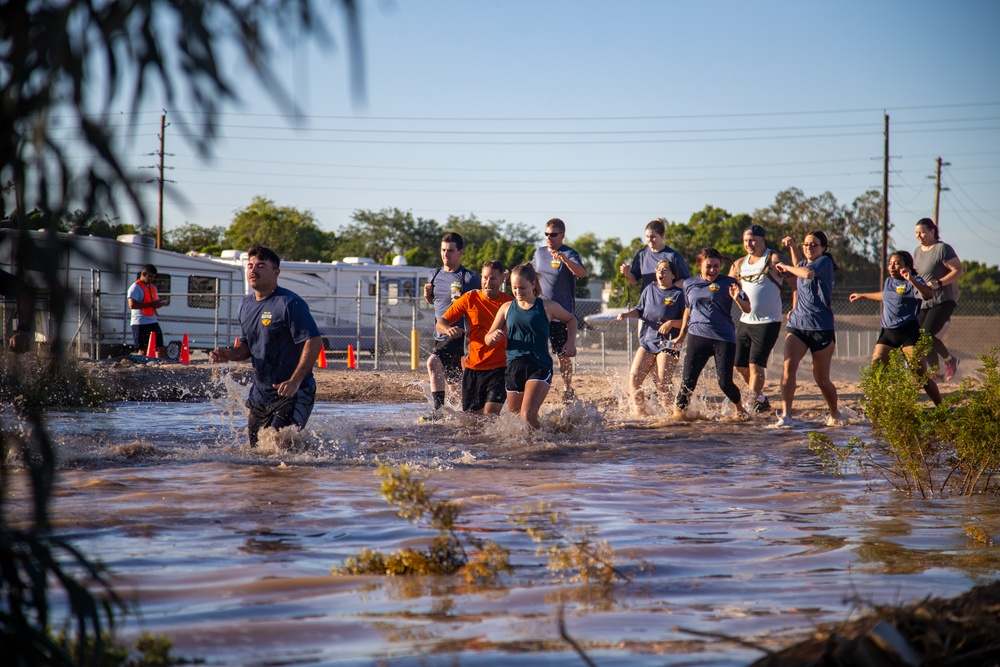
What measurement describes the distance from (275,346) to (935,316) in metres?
7.19

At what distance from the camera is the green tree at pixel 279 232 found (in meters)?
62.3

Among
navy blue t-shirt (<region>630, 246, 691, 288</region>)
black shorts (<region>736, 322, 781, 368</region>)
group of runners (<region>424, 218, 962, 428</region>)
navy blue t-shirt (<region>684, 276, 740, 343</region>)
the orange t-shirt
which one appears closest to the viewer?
group of runners (<region>424, 218, 962, 428</region>)

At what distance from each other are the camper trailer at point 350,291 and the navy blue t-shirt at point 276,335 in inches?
733

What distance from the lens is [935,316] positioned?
1116cm

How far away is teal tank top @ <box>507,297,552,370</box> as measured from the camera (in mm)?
9398

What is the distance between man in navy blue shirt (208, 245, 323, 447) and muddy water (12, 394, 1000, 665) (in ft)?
1.24

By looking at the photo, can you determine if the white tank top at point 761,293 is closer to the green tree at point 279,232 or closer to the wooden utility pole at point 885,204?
the wooden utility pole at point 885,204

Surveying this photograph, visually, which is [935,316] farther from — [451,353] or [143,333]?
[143,333]

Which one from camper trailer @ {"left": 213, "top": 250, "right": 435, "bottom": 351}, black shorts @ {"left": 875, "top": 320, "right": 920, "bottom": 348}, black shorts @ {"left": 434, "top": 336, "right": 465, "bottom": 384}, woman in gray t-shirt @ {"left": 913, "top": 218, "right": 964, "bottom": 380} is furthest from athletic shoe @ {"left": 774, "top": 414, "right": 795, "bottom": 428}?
camper trailer @ {"left": 213, "top": 250, "right": 435, "bottom": 351}

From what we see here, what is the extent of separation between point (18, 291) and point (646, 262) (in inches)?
411

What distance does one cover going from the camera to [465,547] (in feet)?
15.7

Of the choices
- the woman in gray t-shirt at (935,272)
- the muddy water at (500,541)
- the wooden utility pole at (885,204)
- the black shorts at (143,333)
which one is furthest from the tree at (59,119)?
the wooden utility pole at (885,204)

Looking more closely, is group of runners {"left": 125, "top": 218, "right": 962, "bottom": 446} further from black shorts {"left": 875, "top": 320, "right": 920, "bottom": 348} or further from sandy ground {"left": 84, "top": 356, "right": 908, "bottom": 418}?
→ sandy ground {"left": 84, "top": 356, "right": 908, "bottom": 418}

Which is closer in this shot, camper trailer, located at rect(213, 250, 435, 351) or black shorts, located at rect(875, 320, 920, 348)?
black shorts, located at rect(875, 320, 920, 348)
